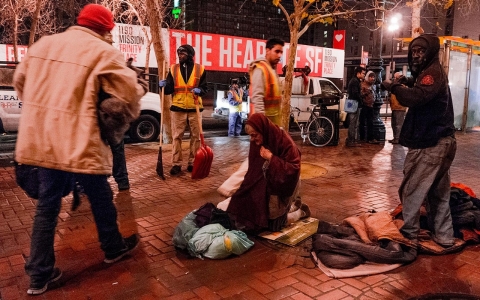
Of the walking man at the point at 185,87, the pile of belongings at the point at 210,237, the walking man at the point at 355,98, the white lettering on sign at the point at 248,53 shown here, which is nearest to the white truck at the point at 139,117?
the walking man at the point at 185,87

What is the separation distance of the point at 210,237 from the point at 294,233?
975 mm

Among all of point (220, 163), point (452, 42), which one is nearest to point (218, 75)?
point (452, 42)

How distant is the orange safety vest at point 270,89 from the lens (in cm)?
458

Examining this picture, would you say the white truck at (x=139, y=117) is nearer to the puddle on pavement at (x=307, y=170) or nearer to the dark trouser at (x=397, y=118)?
the puddle on pavement at (x=307, y=170)

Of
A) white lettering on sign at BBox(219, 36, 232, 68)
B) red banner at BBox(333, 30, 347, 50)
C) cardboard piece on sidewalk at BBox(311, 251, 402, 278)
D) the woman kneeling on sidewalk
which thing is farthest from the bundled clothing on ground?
red banner at BBox(333, 30, 347, 50)

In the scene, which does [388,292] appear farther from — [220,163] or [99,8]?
[220,163]

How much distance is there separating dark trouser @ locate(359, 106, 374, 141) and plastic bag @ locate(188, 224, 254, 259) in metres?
8.03

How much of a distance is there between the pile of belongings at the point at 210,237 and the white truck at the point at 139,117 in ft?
19.6

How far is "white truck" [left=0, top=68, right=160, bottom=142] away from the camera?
32.2ft

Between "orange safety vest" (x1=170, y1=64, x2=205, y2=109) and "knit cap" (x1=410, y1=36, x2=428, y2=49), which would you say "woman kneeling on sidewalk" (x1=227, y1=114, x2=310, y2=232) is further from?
"orange safety vest" (x1=170, y1=64, x2=205, y2=109)

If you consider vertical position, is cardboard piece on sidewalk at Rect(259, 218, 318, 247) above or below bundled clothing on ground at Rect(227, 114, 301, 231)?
below

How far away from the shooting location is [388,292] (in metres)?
3.31

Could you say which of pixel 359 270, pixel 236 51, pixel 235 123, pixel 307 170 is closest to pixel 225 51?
pixel 236 51

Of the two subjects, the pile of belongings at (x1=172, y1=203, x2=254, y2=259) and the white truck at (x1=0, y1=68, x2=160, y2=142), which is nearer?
the pile of belongings at (x1=172, y1=203, x2=254, y2=259)
